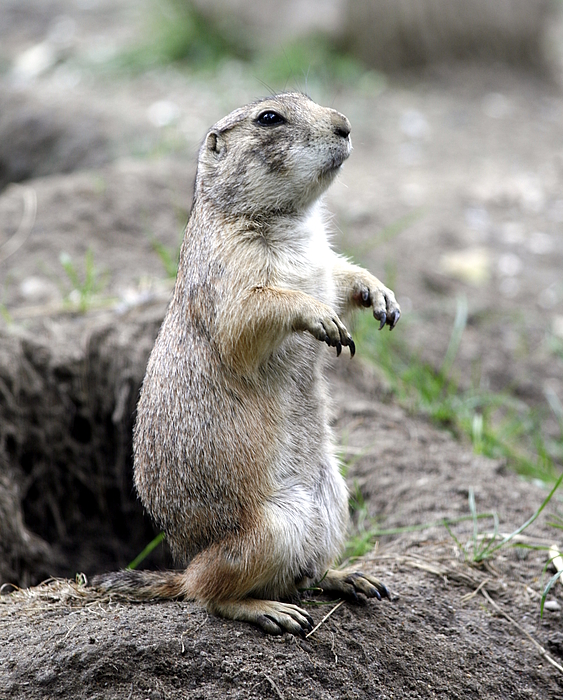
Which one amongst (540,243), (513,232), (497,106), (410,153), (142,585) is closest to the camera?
(142,585)

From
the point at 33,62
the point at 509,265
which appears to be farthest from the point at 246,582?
the point at 33,62

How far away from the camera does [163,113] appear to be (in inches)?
375

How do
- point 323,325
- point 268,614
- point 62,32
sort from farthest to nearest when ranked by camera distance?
point 62,32 < point 268,614 < point 323,325

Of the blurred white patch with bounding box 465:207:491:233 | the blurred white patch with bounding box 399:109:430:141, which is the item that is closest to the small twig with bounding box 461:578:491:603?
the blurred white patch with bounding box 465:207:491:233

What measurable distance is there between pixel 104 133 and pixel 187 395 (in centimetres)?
630

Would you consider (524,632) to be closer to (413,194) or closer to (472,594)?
(472,594)

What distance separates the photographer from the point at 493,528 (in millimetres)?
4000

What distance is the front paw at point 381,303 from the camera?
3248mm

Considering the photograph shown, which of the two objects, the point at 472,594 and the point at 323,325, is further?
the point at 472,594

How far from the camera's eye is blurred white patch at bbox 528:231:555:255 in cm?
801

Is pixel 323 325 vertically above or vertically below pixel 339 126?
below

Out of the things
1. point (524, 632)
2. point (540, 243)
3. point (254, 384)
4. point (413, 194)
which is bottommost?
point (524, 632)

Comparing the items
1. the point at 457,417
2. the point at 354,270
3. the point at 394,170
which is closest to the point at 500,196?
the point at 394,170

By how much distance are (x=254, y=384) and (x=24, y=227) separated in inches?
159
